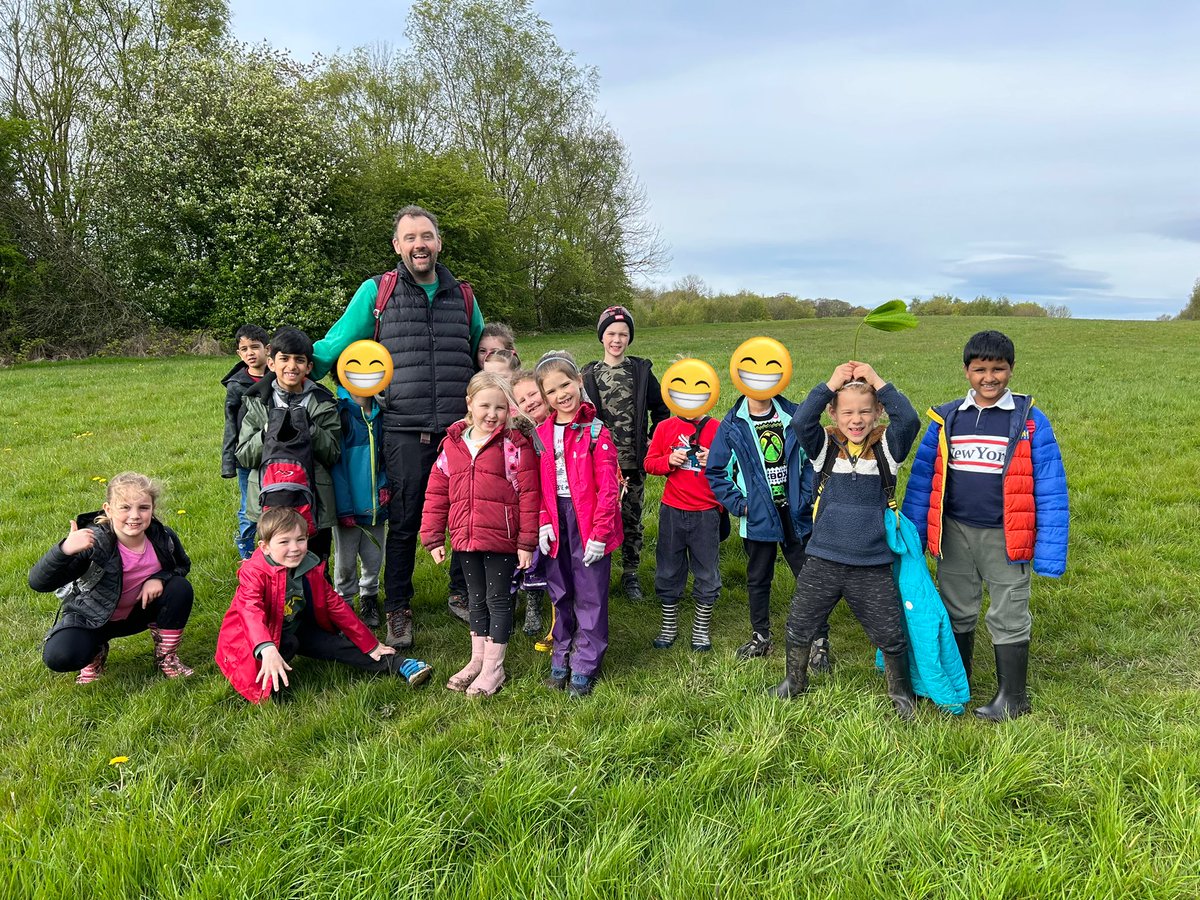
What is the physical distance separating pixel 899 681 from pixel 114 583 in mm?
4358

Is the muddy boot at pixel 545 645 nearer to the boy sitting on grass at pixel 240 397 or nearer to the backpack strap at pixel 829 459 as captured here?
the backpack strap at pixel 829 459

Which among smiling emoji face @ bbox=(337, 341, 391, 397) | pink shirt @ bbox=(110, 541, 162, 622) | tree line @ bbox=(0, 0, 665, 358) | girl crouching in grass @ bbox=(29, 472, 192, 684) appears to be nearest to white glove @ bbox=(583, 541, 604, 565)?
smiling emoji face @ bbox=(337, 341, 391, 397)

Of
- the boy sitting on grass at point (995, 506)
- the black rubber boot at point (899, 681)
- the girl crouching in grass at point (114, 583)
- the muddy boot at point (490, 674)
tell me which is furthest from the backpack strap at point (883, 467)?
the girl crouching in grass at point (114, 583)

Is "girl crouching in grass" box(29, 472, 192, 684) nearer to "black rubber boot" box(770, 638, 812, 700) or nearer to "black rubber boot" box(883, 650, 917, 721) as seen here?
"black rubber boot" box(770, 638, 812, 700)

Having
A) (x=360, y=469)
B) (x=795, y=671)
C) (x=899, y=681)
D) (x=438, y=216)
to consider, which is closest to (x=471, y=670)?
(x=360, y=469)

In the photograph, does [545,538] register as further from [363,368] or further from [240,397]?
[240,397]

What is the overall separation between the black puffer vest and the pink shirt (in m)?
1.57

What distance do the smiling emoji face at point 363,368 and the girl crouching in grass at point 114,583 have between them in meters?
1.23

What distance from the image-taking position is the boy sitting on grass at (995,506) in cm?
341

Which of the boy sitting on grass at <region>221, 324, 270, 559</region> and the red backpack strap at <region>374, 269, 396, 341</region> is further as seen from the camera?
the boy sitting on grass at <region>221, 324, 270, 559</region>

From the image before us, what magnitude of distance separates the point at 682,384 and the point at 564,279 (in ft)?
99.5

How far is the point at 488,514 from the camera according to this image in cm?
388

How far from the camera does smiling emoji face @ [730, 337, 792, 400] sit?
12.9 feet

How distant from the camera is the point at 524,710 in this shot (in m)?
3.57
